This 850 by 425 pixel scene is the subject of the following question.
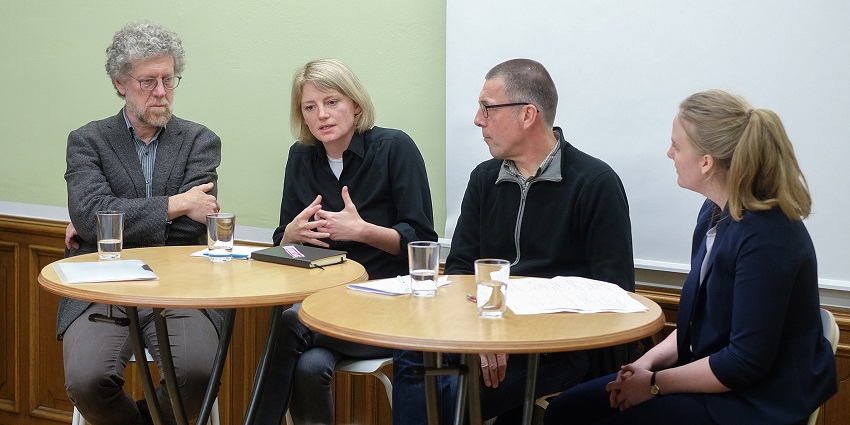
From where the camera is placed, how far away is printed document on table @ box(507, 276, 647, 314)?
1.95 m

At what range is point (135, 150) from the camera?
3111mm

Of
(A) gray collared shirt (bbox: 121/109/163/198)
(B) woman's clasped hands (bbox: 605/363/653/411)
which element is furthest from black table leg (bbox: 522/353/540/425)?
(A) gray collared shirt (bbox: 121/109/163/198)

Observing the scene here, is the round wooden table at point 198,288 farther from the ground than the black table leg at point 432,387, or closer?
farther from the ground

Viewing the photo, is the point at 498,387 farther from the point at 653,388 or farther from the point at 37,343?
the point at 37,343

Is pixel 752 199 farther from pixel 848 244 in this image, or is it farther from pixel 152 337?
pixel 152 337

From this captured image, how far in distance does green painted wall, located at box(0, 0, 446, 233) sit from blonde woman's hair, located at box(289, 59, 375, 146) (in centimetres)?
22

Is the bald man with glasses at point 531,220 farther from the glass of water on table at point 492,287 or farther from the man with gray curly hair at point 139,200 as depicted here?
the man with gray curly hair at point 139,200

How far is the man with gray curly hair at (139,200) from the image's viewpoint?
108 inches

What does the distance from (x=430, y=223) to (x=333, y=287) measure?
800mm

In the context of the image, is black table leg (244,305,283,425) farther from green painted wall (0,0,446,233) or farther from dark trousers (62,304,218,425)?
green painted wall (0,0,446,233)

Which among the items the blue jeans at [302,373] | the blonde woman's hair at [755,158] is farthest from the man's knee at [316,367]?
the blonde woman's hair at [755,158]

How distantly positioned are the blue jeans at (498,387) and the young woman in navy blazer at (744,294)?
30 cm

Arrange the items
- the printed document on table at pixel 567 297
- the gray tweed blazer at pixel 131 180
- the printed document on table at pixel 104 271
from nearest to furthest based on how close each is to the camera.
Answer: the printed document on table at pixel 567 297 < the printed document on table at pixel 104 271 < the gray tweed blazer at pixel 131 180

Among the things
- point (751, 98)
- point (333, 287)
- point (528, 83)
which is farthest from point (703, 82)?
point (333, 287)
